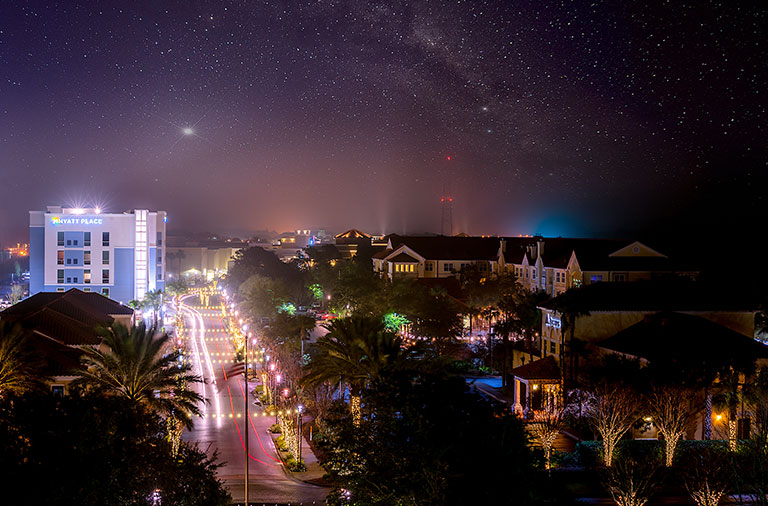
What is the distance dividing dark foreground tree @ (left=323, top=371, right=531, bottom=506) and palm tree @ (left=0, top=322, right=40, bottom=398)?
15.3m

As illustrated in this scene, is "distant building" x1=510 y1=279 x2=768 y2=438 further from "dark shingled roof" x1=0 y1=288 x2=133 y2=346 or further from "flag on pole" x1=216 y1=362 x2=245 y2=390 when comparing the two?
"dark shingled roof" x1=0 y1=288 x2=133 y2=346

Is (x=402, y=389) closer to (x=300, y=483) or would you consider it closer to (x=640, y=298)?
(x=300, y=483)

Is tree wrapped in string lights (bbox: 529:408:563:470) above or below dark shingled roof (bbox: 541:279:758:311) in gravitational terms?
below

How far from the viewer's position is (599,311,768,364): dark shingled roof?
3077 centimetres

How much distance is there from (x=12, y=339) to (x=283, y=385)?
1574 centimetres

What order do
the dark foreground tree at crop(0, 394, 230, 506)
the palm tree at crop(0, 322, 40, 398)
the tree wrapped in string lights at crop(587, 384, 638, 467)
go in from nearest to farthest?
1. the dark foreground tree at crop(0, 394, 230, 506)
2. the palm tree at crop(0, 322, 40, 398)
3. the tree wrapped in string lights at crop(587, 384, 638, 467)

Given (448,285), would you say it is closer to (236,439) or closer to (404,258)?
(404,258)

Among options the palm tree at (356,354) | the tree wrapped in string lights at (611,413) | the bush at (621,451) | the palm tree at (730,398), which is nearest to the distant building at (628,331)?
the palm tree at (730,398)

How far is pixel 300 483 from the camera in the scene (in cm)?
2583

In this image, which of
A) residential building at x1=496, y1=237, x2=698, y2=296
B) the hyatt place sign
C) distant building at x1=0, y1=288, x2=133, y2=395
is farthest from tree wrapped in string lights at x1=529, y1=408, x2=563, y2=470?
the hyatt place sign

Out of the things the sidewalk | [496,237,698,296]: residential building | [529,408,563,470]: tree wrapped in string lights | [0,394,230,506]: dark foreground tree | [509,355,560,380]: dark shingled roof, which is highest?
[496,237,698,296]: residential building

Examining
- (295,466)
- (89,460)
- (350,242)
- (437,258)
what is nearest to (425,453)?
(89,460)

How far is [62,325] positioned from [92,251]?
148 feet

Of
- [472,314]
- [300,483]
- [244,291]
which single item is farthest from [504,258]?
[300,483]
